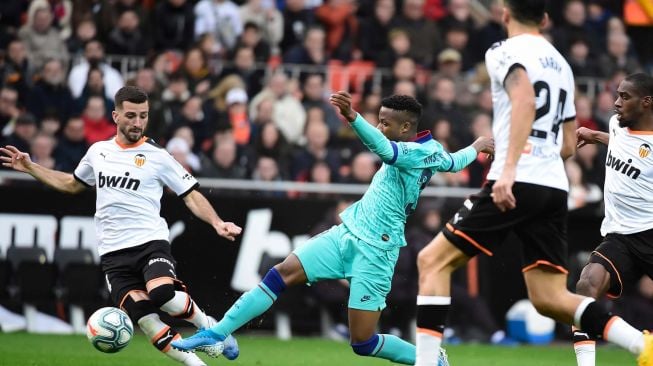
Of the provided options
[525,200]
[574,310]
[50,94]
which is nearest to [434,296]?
[525,200]

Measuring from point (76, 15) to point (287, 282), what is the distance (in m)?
10.1

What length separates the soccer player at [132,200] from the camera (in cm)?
1005

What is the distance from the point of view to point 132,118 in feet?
33.8

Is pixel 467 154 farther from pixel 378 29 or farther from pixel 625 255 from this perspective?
pixel 378 29

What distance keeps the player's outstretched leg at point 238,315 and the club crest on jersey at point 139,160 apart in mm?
1698

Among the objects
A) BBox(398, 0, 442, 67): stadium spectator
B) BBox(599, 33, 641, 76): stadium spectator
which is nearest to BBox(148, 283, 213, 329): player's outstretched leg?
BBox(398, 0, 442, 67): stadium spectator

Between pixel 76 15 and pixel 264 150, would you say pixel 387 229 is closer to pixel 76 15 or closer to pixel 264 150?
pixel 264 150

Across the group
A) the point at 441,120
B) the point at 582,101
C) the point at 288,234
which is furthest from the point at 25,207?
the point at 582,101

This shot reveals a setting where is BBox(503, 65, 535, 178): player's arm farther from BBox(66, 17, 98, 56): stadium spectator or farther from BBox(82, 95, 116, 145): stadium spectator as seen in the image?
BBox(66, 17, 98, 56): stadium spectator

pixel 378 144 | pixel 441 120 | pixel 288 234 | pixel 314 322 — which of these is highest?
pixel 378 144

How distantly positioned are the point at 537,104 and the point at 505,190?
733 millimetres

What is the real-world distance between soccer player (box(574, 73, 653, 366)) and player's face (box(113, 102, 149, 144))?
373 cm

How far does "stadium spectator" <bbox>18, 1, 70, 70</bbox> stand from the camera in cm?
1750

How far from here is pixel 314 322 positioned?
14.9 metres
